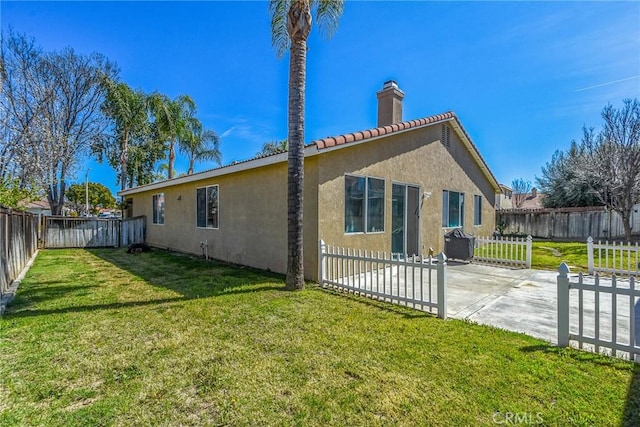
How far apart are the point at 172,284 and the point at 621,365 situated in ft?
25.1

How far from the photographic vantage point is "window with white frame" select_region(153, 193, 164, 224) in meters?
14.6

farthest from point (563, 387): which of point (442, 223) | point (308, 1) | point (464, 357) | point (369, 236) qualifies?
point (442, 223)

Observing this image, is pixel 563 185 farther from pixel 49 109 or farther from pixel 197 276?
pixel 49 109

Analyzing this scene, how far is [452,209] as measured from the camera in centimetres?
1202

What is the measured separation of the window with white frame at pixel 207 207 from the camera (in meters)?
10.8

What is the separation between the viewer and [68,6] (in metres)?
9.27

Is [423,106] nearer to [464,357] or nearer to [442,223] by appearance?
[442,223]

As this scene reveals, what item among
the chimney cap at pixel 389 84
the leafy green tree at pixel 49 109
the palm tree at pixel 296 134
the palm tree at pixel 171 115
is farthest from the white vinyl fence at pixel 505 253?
the palm tree at pixel 171 115

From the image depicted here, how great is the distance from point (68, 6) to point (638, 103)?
22.2 metres

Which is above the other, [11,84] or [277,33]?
[11,84]

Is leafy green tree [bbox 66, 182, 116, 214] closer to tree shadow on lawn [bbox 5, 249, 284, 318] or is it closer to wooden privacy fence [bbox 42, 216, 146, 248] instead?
wooden privacy fence [bbox 42, 216, 146, 248]

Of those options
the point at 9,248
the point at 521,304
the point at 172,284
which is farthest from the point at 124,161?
the point at 521,304

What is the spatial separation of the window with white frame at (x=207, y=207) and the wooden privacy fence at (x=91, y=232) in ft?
21.4

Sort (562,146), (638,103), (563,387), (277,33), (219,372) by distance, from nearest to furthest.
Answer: (563,387)
(219,372)
(277,33)
(638,103)
(562,146)
